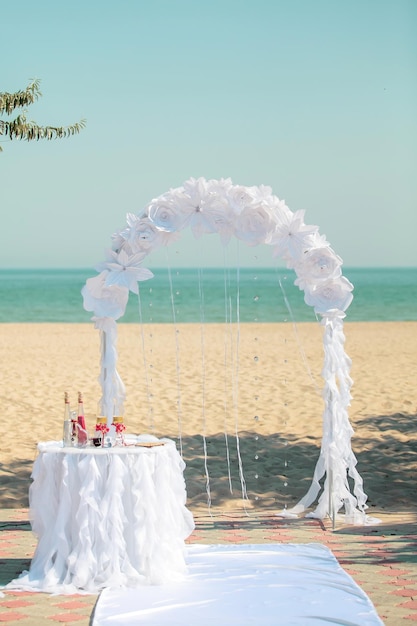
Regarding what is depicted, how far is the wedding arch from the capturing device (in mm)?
7672

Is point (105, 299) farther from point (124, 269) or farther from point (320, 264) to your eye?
point (320, 264)

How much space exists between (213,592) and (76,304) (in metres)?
44.4

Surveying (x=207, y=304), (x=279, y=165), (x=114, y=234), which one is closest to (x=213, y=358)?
(x=114, y=234)

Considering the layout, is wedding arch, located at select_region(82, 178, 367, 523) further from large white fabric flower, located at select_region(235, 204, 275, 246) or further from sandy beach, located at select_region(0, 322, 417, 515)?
sandy beach, located at select_region(0, 322, 417, 515)

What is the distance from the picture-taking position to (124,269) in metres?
7.64

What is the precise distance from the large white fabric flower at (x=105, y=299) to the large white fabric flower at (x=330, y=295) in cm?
146

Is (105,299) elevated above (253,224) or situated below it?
below

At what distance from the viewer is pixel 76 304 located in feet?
164

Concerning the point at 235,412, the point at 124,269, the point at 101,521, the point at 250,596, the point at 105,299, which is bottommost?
the point at 250,596

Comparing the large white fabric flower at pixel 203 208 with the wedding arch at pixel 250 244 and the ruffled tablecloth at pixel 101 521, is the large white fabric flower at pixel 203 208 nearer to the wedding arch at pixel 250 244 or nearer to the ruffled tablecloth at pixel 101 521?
the wedding arch at pixel 250 244

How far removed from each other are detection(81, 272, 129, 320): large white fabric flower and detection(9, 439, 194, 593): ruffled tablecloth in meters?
1.53

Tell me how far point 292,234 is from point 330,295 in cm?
57

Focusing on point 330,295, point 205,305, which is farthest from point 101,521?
point 205,305

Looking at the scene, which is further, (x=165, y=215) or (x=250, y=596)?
(x=165, y=215)
